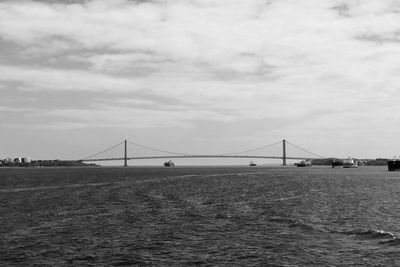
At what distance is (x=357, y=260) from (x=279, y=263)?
514cm

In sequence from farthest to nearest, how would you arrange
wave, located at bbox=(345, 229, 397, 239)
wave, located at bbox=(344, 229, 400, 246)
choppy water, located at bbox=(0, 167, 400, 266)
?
wave, located at bbox=(345, 229, 397, 239)
wave, located at bbox=(344, 229, 400, 246)
choppy water, located at bbox=(0, 167, 400, 266)

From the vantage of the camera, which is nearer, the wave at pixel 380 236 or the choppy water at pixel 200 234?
the choppy water at pixel 200 234

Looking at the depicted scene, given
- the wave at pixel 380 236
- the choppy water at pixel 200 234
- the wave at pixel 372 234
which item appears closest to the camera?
the choppy water at pixel 200 234

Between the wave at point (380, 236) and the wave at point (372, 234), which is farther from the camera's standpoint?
the wave at point (372, 234)

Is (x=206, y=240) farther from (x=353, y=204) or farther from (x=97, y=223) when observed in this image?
(x=353, y=204)

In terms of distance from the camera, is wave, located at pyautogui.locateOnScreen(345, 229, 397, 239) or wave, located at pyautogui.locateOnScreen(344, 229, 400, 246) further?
wave, located at pyautogui.locateOnScreen(345, 229, 397, 239)

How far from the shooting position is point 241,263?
31.7m

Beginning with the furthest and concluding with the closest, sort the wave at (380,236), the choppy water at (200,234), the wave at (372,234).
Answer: the wave at (372,234) → the wave at (380,236) → the choppy water at (200,234)

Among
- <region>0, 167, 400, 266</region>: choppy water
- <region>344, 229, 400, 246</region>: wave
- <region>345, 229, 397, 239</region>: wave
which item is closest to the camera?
<region>0, 167, 400, 266</region>: choppy water

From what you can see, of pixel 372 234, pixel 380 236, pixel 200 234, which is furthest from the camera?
pixel 200 234

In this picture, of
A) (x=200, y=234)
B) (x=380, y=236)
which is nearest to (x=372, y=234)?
(x=380, y=236)

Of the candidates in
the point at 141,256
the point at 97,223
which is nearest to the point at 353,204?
the point at 97,223

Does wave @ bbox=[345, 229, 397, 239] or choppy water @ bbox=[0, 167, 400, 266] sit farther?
wave @ bbox=[345, 229, 397, 239]

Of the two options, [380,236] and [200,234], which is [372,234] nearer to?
[380,236]
